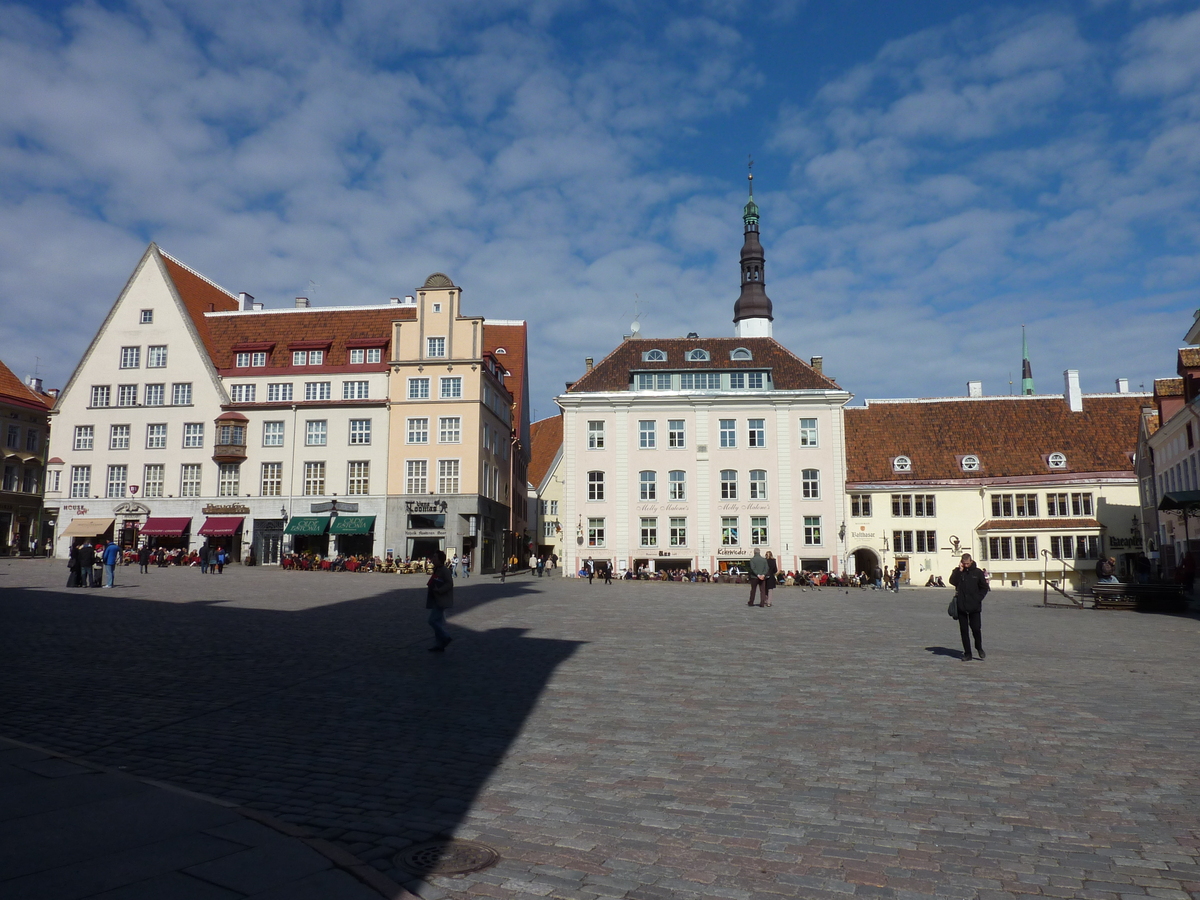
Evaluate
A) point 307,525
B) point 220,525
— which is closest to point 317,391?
point 307,525

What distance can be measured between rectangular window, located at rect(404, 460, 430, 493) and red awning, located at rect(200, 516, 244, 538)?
1055cm

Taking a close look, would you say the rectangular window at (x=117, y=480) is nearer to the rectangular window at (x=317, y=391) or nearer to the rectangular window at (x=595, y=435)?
the rectangular window at (x=317, y=391)

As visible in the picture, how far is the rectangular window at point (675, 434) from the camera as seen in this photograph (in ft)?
180

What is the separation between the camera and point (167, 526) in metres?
54.4

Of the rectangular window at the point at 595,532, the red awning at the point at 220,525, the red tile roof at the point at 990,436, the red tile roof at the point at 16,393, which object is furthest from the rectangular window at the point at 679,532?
the red tile roof at the point at 16,393

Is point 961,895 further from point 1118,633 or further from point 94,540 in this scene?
point 94,540

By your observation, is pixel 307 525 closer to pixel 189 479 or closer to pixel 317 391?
pixel 317 391

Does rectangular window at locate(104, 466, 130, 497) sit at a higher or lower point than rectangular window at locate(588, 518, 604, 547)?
higher

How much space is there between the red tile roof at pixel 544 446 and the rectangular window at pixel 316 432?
34628 millimetres

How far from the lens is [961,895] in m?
4.92

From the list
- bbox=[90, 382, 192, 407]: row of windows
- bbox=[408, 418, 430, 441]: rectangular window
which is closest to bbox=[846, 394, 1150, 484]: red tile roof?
bbox=[408, 418, 430, 441]: rectangular window

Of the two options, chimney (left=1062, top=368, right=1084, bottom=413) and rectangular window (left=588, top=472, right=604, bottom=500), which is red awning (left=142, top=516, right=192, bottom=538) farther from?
chimney (left=1062, top=368, right=1084, bottom=413)

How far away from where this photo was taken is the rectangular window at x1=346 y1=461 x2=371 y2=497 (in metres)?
54.1

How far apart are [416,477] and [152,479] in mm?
17161
